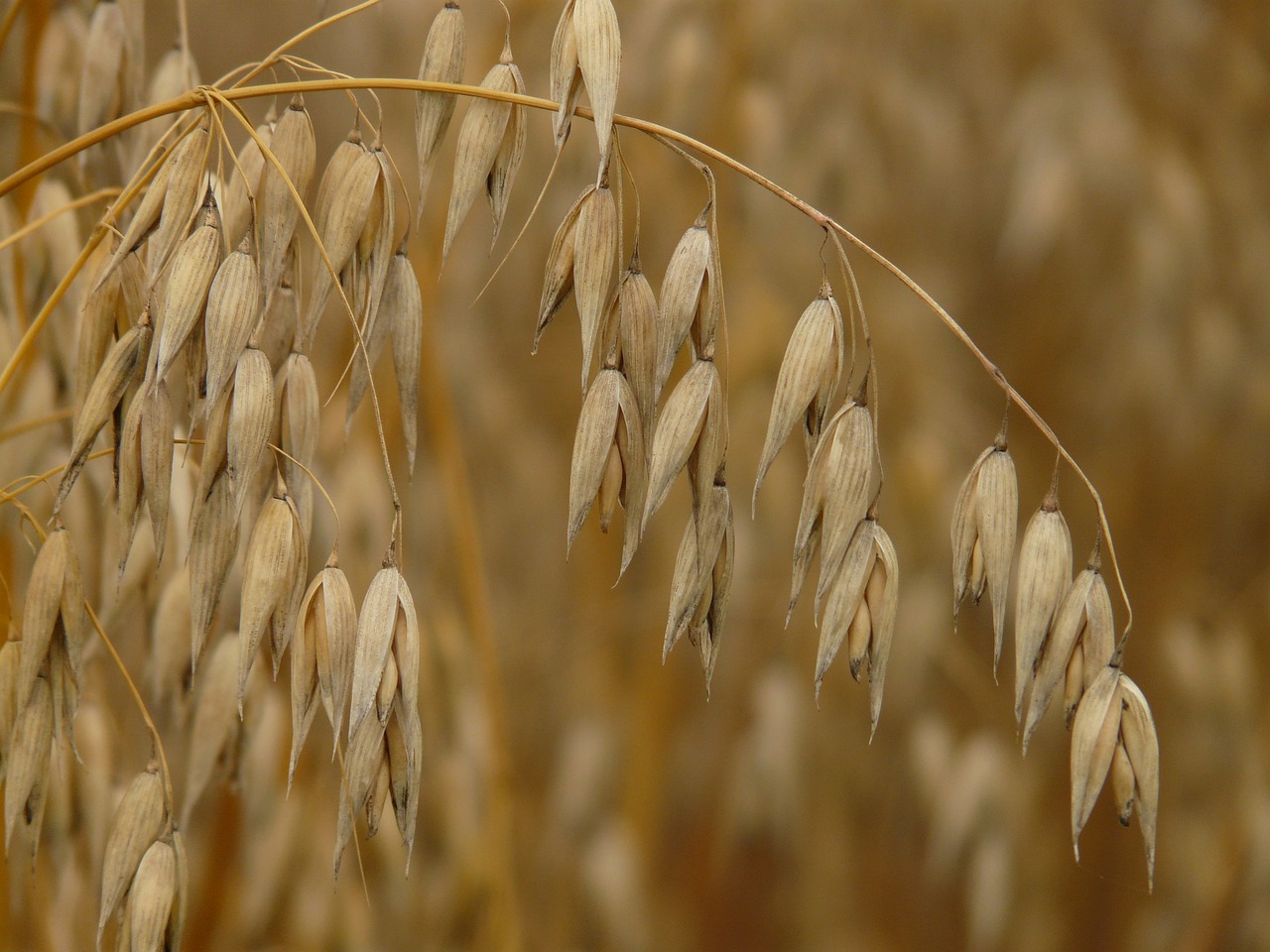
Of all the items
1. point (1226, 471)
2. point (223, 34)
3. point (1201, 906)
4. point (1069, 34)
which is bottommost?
point (1201, 906)

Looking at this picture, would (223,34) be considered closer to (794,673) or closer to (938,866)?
(794,673)

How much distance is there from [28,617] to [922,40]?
4.94 feet

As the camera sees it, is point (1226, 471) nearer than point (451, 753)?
No

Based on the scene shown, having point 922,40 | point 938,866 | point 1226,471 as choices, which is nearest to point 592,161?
point 922,40

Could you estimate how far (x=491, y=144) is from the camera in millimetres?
550

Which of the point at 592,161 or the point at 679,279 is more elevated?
the point at 592,161

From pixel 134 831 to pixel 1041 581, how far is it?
460mm

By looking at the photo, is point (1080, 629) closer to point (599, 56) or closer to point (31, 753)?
point (599, 56)

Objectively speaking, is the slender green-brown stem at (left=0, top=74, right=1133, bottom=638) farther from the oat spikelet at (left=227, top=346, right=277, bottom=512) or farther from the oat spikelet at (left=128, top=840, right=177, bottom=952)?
the oat spikelet at (left=128, top=840, right=177, bottom=952)

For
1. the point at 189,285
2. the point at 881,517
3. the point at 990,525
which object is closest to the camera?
the point at 189,285

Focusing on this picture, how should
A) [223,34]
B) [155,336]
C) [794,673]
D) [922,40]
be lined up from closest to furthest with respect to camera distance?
[155,336]
[794,673]
[922,40]
[223,34]

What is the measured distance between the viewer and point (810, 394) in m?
0.54

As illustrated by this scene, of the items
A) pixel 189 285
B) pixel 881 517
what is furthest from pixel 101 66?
pixel 881 517

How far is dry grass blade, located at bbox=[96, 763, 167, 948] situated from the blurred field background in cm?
40
